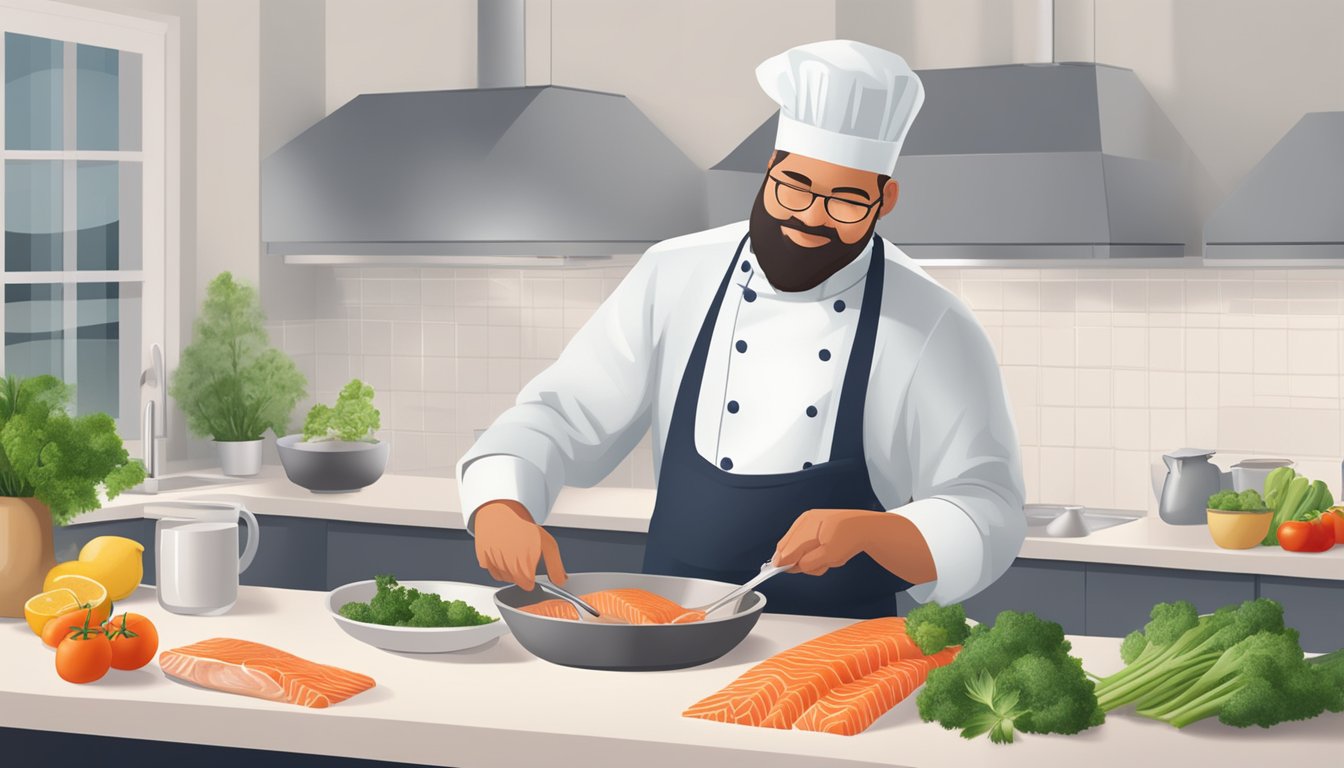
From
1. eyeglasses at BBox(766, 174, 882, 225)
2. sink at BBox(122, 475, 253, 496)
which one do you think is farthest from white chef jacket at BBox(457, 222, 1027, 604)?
sink at BBox(122, 475, 253, 496)

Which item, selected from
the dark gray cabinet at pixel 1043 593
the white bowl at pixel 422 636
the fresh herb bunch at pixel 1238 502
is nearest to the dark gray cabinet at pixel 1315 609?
the fresh herb bunch at pixel 1238 502

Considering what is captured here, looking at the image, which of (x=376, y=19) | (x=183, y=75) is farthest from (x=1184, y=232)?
(x=183, y=75)

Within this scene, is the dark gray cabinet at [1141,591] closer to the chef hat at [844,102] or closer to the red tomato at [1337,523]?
the red tomato at [1337,523]

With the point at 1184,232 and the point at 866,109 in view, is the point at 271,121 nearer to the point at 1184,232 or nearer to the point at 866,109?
the point at 1184,232

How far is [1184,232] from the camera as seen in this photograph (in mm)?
4109

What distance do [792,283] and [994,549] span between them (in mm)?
489

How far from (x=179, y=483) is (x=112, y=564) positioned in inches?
83.3

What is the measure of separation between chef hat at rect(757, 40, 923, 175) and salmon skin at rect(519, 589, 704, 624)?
26.5 inches

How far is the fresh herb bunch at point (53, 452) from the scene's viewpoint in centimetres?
228

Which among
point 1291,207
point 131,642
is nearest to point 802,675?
point 131,642

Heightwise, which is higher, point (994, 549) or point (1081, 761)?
point (994, 549)

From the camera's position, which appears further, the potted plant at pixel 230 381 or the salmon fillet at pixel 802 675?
the potted plant at pixel 230 381

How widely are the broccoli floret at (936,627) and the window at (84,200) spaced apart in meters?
3.22

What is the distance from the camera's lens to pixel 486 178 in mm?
4078
